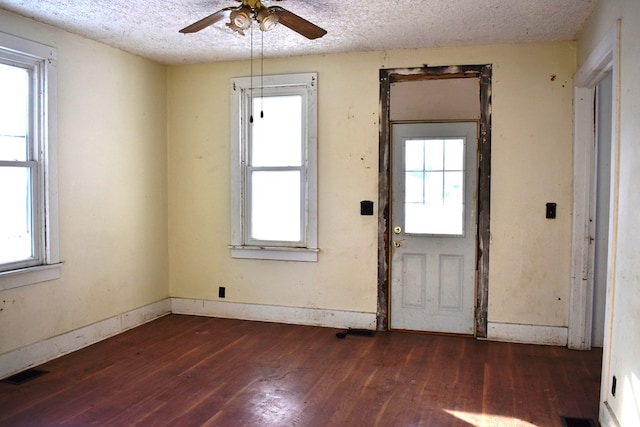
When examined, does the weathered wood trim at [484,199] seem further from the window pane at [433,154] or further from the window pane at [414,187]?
the window pane at [414,187]

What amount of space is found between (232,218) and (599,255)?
10.9 ft

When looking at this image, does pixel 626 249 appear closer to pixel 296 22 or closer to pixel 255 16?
pixel 296 22

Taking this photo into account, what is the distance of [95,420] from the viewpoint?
2.81 m

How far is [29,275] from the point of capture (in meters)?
3.58

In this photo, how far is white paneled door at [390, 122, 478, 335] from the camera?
4.43 m

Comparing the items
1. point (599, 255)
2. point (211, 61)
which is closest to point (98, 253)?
point (211, 61)

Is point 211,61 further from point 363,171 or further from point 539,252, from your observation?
point 539,252

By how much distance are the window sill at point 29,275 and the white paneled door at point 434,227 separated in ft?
9.30

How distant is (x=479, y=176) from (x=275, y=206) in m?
1.94

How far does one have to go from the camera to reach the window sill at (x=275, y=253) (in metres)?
4.78

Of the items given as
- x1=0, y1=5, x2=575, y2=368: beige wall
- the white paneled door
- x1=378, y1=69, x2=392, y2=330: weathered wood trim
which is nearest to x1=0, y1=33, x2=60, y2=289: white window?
x1=0, y1=5, x2=575, y2=368: beige wall

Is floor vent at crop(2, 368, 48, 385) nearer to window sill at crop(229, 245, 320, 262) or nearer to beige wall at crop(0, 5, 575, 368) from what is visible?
beige wall at crop(0, 5, 575, 368)

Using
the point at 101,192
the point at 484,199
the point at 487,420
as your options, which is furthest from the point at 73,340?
the point at 484,199

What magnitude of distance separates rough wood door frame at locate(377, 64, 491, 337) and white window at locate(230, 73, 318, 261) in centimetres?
65
